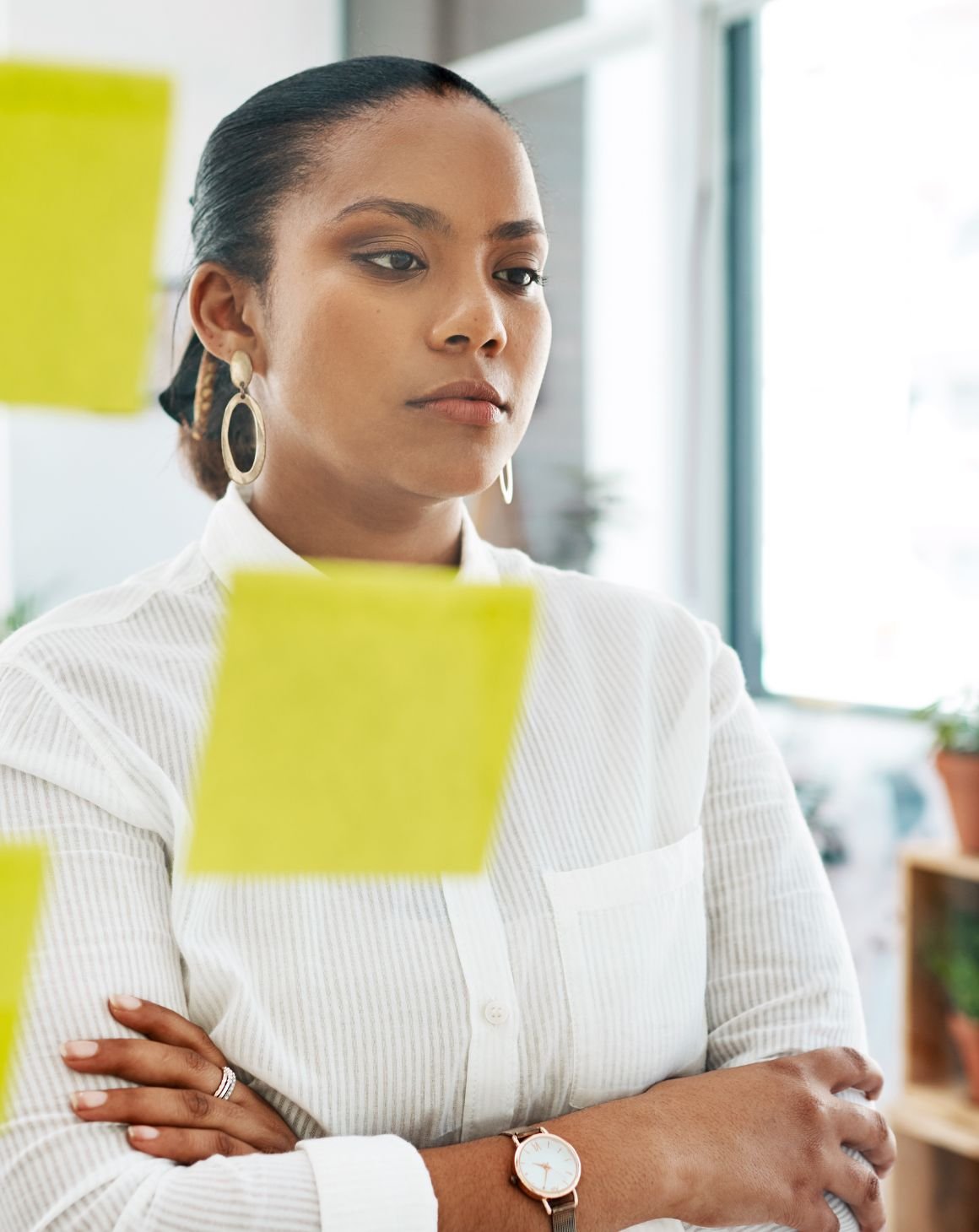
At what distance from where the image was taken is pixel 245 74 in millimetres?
573

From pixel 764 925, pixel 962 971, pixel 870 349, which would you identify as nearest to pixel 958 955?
pixel 962 971

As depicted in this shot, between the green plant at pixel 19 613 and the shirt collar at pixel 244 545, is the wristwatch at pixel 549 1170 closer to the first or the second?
the shirt collar at pixel 244 545

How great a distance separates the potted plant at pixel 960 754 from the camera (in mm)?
2176

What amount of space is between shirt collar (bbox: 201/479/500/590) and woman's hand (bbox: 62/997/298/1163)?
259 mm

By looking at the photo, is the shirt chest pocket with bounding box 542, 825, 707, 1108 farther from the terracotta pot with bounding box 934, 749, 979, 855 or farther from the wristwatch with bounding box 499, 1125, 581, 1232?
the terracotta pot with bounding box 934, 749, 979, 855

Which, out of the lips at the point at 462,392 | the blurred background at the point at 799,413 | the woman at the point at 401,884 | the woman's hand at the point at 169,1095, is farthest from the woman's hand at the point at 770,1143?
the blurred background at the point at 799,413

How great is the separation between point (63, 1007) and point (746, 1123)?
42 centimetres

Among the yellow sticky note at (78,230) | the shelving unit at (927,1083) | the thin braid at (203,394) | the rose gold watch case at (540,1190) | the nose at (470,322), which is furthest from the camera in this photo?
the shelving unit at (927,1083)

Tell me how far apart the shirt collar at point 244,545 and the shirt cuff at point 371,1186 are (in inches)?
12.6

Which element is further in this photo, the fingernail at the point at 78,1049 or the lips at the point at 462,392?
the fingernail at the point at 78,1049

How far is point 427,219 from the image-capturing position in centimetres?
45

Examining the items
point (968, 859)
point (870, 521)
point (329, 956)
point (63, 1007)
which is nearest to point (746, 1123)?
point (329, 956)

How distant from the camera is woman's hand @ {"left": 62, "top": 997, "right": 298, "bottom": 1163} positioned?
648 mm

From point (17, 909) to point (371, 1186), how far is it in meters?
0.42
